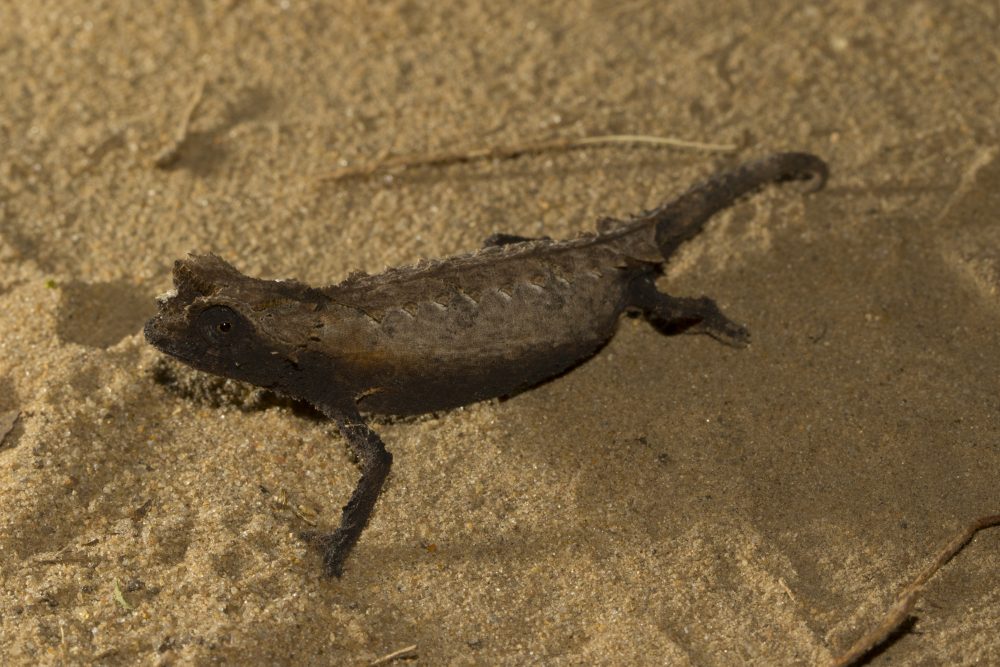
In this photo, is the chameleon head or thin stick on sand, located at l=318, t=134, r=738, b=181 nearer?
the chameleon head

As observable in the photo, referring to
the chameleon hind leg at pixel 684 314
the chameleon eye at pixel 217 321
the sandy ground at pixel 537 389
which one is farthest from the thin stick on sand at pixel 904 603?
the chameleon eye at pixel 217 321

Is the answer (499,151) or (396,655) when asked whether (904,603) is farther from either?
(499,151)

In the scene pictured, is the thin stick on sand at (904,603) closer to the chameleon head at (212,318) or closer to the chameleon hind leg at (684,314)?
the chameleon hind leg at (684,314)

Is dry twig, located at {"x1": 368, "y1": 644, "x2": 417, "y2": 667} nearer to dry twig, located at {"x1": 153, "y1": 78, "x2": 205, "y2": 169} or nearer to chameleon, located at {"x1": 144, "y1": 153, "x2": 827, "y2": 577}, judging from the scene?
chameleon, located at {"x1": 144, "y1": 153, "x2": 827, "y2": 577}

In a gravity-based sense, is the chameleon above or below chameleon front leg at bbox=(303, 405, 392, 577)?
above

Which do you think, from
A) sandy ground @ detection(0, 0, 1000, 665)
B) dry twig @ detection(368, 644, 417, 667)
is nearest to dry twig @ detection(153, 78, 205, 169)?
sandy ground @ detection(0, 0, 1000, 665)

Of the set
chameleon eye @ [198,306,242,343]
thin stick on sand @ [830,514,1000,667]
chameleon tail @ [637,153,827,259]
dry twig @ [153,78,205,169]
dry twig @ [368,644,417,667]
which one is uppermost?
chameleon eye @ [198,306,242,343]

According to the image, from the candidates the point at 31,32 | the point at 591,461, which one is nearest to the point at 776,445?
the point at 591,461
